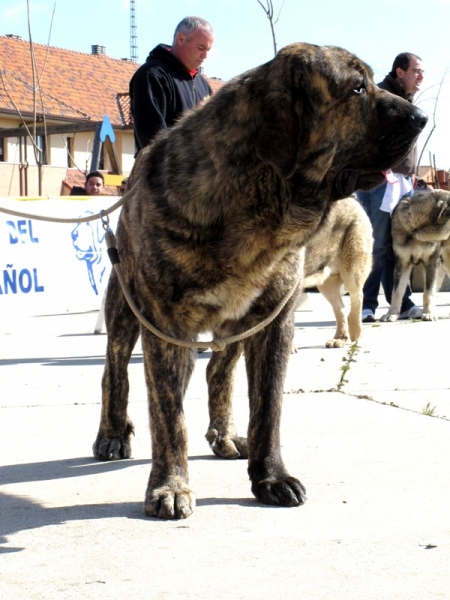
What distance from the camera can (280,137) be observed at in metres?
3.21

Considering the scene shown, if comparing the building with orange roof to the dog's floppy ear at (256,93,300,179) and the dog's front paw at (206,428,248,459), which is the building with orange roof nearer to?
the dog's front paw at (206,428,248,459)

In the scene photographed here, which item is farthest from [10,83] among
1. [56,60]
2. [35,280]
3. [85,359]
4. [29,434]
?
[29,434]

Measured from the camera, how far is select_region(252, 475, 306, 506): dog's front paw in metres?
3.39

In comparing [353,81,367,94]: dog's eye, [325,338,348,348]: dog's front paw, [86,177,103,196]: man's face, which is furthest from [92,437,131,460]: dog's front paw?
[86,177,103,196]: man's face

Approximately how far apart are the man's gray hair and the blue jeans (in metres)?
4.66

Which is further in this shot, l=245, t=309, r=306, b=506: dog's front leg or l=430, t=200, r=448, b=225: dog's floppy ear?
l=430, t=200, r=448, b=225: dog's floppy ear

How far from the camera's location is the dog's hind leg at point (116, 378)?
4.24m

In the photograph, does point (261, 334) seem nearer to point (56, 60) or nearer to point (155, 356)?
point (155, 356)

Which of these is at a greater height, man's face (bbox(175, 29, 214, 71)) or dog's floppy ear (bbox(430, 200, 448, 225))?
man's face (bbox(175, 29, 214, 71))

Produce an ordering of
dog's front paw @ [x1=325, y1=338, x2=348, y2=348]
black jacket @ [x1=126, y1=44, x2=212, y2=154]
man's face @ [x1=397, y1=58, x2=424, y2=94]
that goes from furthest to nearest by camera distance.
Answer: man's face @ [x1=397, y1=58, x2=424, y2=94], dog's front paw @ [x1=325, y1=338, x2=348, y2=348], black jacket @ [x1=126, y1=44, x2=212, y2=154]

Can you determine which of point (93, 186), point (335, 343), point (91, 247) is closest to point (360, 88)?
point (335, 343)

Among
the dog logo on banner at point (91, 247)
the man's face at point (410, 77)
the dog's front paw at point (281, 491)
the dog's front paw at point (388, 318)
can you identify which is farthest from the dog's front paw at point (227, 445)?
the dog logo on banner at point (91, 247)

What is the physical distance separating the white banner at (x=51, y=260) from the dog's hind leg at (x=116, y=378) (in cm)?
692

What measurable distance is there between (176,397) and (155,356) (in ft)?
0.56
